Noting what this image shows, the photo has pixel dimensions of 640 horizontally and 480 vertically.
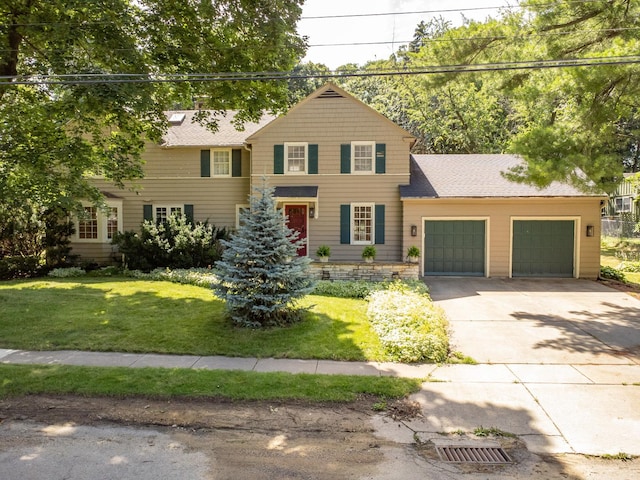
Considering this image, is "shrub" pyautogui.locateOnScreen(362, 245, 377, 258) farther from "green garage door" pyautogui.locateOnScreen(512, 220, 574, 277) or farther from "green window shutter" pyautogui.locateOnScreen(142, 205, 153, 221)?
"green window shutter" pyautogui.locateOnScreen(142, 205, 153, 221)

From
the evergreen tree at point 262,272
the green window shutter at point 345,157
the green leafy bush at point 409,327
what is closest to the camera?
the green leafy bush at point 409,327

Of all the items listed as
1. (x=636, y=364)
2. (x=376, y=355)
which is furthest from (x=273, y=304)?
(x=636, y=364)

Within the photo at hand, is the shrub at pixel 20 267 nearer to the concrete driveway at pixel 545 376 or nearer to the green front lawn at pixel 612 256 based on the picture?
the concrete driveway at pixel 545 376

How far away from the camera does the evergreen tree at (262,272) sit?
847cm

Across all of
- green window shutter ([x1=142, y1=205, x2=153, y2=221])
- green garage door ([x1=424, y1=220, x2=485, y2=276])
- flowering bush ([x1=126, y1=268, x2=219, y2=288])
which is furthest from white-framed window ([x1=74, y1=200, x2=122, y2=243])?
green garage door ([x1=424, y1=220, x2=485, y2=276])

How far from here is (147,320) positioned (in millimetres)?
9234

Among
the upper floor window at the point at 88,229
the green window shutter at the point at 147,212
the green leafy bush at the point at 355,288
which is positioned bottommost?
the green leafy bush at the point at 355,288

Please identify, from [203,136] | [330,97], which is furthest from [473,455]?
[203,136]

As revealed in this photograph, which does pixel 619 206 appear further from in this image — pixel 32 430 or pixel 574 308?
pixel 32 430

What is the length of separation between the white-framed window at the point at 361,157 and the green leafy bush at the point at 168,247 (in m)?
6.13

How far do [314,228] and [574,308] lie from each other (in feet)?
29.5

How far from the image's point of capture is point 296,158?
1642 centimetres

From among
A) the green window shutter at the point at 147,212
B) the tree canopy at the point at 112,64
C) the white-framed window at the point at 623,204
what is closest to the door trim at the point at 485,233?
the tree canopy at the point at 112,64

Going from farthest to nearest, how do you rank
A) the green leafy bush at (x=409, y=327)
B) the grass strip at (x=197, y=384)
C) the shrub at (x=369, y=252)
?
the shrub at (x=369, y=252)
the green leafy bush at (x=409, y=327)
the grass strip at (x=197, y=384)
